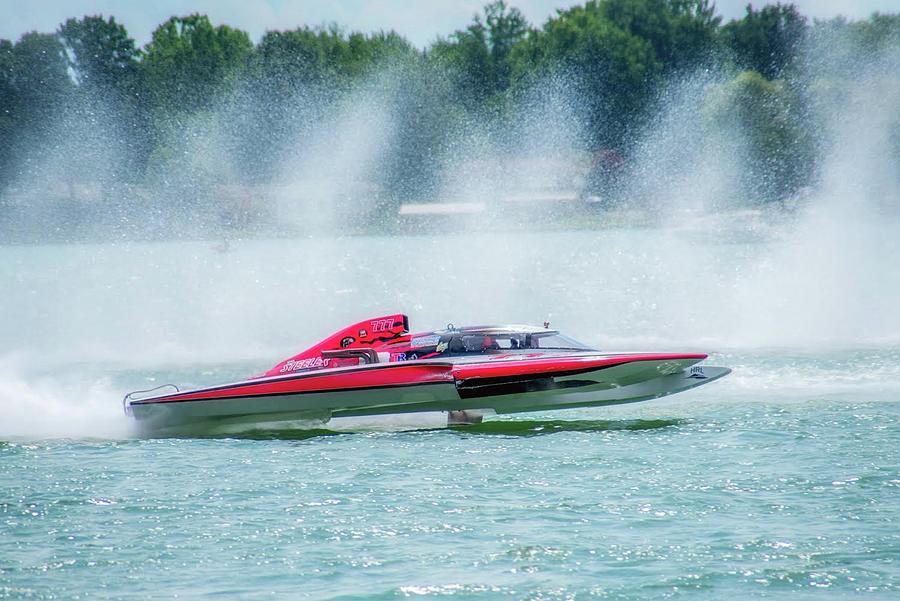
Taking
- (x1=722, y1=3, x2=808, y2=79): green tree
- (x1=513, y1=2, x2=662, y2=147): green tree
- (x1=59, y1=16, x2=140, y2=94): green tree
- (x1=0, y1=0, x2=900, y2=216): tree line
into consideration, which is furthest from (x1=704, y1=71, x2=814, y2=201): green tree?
(x1=59, y1=16, x2=140, y2=94): green tree

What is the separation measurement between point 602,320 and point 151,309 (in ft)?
39.6

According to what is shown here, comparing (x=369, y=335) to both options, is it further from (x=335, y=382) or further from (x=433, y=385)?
(x=433, y=385)

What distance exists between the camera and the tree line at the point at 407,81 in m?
51.8

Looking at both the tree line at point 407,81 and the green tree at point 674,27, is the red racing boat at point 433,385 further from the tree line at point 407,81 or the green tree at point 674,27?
the green tree at point 674,27

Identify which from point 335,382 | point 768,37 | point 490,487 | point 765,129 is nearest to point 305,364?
point 335,382

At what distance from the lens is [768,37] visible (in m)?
67.4

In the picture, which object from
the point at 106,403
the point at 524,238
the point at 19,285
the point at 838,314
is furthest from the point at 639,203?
the point at 106,403

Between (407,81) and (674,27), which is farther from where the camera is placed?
(674,27)

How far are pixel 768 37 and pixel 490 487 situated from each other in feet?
200

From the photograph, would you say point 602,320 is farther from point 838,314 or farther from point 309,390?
point 309,390

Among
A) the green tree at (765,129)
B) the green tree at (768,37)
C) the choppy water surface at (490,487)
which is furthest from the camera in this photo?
the green tree at (768,37)

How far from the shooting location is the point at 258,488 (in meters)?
11.6

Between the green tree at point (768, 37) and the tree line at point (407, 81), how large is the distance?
0.08m

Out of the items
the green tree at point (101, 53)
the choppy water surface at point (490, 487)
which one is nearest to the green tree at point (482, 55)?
the green tree at point (101, 53)
